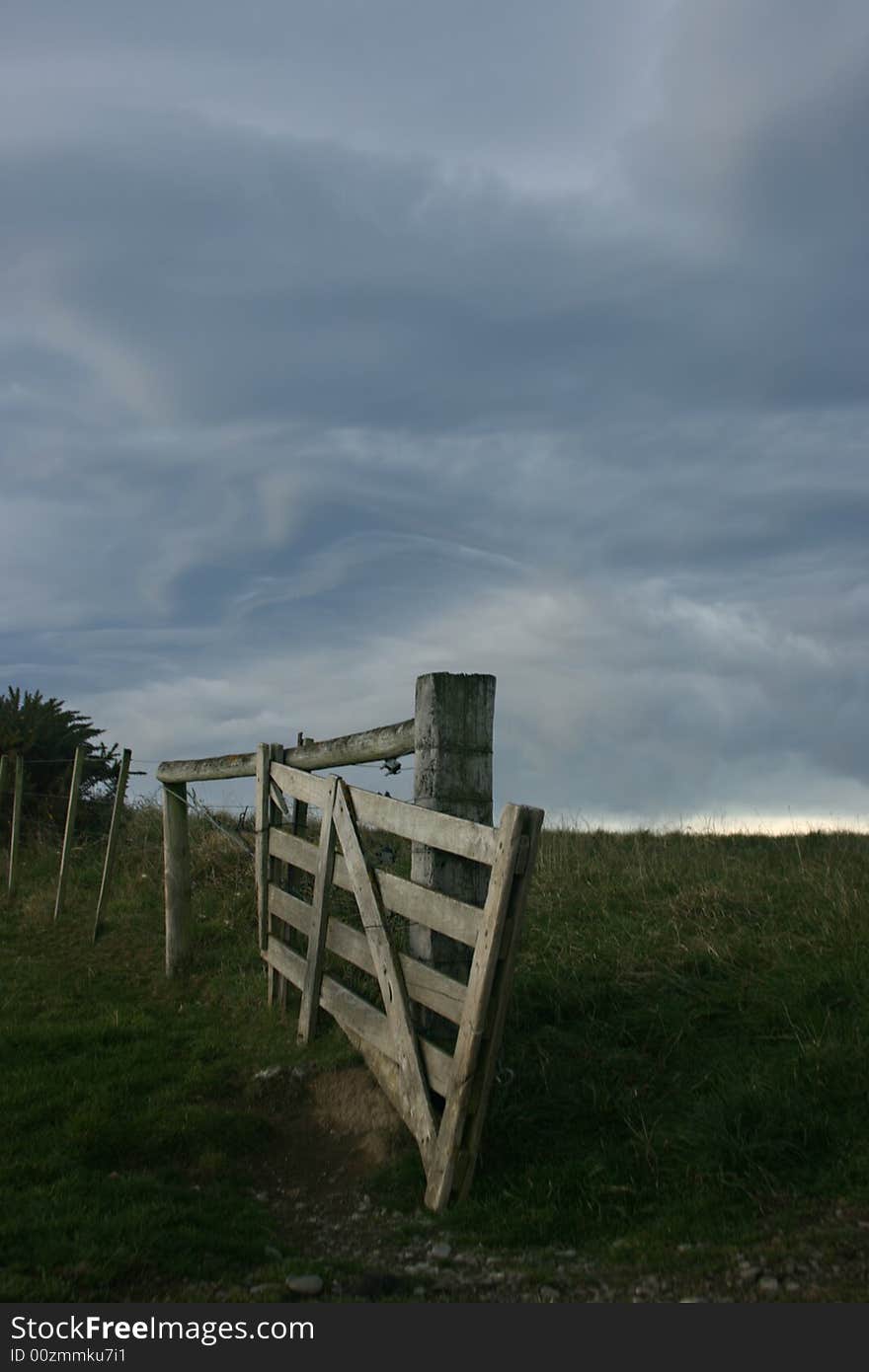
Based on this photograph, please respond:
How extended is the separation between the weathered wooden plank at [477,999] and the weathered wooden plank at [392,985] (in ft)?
0.89

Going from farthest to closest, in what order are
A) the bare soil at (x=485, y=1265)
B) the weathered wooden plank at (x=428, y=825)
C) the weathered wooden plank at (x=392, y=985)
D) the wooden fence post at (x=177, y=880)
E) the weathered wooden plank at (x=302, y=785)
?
1. the wooden fence post at (x=177, y=880)
2. the weathered wooden plank at (x=302, y=785)
3. the weathered wooden plank at (x=392, y=985)
4. the weathered wooden plank at (x=428, y=825)
5. the bare soil at (x=485, y=1265)

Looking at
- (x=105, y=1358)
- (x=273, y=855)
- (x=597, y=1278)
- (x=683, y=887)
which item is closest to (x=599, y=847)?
(x=683, y=887)

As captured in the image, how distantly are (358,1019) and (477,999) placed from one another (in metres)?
2.13

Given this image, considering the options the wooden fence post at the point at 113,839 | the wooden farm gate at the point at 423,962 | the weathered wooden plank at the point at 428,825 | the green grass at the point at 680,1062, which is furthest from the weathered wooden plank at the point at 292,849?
the wooden fence post at the point at 113,839

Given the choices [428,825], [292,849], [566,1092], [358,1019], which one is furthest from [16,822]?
[566,1092]

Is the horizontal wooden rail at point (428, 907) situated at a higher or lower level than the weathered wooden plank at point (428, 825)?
lower

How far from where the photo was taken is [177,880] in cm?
1240

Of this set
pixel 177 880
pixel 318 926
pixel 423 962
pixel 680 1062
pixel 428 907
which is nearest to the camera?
pixel 428 907

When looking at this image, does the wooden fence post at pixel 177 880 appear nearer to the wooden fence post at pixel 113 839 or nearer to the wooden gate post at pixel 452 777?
the wooden fence post at pixel 113 839

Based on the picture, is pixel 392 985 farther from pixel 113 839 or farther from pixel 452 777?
pixel 113 839

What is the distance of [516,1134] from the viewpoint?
686 centimetres

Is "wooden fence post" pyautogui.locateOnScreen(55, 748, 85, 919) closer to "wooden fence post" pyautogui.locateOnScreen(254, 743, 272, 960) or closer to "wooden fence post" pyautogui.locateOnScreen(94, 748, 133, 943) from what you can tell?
"wooden fence post" pyautogui.locateOnScreen(94, 748, 133, 943)

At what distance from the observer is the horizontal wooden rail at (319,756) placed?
7.91 m

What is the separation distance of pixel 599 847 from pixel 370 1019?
26.7 ft
